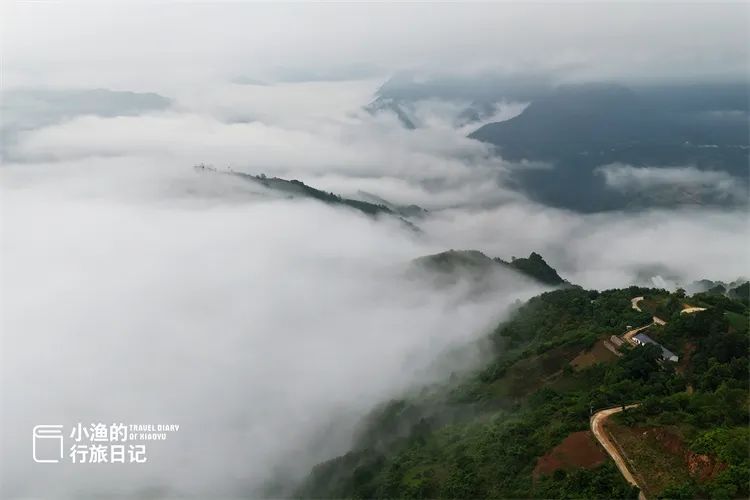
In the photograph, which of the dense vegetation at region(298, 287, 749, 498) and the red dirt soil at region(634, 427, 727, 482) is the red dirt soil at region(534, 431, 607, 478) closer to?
the dense vegetation at region(298, 287, 749, 498)

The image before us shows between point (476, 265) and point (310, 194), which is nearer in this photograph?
point (476, 265)

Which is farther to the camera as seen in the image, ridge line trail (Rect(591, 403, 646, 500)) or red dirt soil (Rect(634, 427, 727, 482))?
ridge line trail (Rect(591, 403, 646, 500))

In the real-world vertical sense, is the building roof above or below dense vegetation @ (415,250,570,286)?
above

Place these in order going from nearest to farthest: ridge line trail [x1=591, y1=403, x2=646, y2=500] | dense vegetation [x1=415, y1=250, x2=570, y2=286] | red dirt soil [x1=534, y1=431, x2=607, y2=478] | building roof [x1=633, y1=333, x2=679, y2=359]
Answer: ridge line trail [x1=591, y1=403, x2=646, y2=500], red dirt soil [x1=534, y1=431, x2=607, y2=478], building roof [x1=633, y1=333, x2=679, y2=359], dense vegetation [x1=415, y1=250, x2=570, y2=286]

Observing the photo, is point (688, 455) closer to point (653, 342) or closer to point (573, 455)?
point (573, 455)

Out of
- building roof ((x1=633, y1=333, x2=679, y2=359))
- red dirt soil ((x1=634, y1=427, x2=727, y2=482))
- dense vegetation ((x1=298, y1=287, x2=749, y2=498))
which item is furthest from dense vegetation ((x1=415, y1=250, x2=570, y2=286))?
red dirt soil ((x1=634, y1=427, x2=727, y2=482))

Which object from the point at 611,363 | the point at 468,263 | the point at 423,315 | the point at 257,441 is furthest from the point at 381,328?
the point at 611,363

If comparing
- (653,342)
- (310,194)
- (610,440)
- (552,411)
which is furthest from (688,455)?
(310,194)
